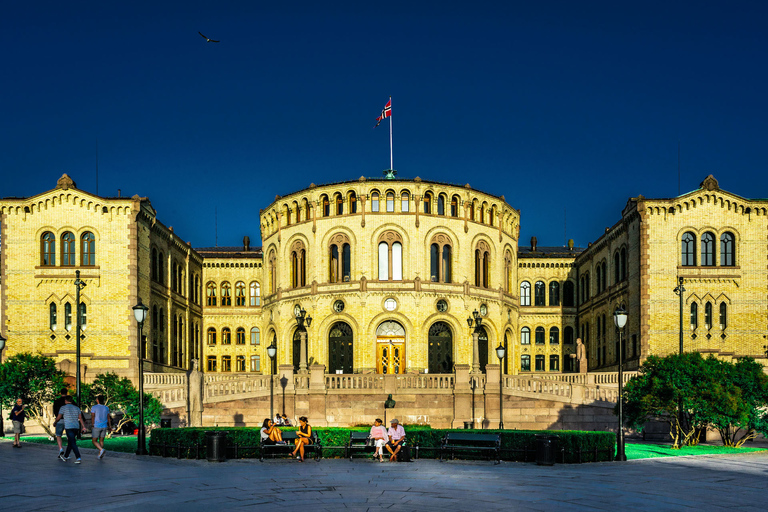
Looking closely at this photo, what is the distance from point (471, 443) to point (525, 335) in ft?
141

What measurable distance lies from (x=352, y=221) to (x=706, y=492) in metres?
40.3

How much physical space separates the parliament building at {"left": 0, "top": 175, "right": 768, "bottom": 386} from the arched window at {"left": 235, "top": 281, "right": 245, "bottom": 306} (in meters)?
0.14

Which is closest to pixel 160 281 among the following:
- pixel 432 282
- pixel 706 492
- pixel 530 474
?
pixel 432 282

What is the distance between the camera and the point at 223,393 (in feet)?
141

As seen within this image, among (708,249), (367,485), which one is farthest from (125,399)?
(708,249)

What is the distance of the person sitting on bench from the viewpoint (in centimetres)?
2434

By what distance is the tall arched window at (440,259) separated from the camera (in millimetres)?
57375

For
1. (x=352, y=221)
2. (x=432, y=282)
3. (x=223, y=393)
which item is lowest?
(x=223, y=393)

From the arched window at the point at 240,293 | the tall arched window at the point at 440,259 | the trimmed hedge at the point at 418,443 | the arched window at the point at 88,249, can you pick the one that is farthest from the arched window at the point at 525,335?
the trimmed hedge at the point at 418,443

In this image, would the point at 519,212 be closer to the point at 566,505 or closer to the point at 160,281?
the point at 160,281

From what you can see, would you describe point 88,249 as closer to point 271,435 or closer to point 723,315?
point 271,435

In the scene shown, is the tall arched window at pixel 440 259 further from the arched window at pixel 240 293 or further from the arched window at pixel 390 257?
the arched window at pixel 240 293

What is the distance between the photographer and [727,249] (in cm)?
5206

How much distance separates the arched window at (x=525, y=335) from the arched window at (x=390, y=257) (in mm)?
14353
